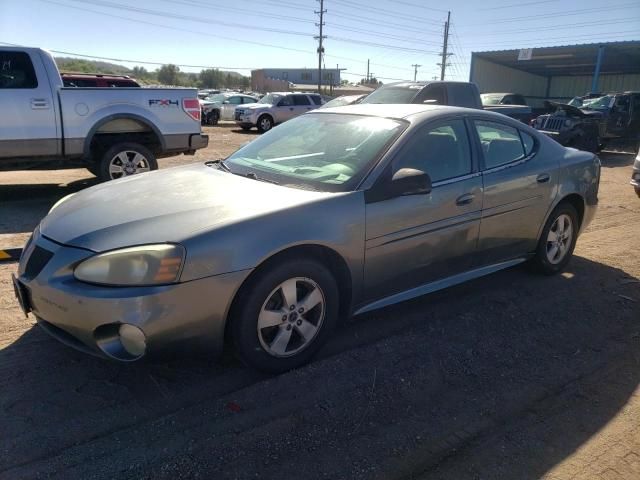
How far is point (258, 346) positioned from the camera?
295 cm

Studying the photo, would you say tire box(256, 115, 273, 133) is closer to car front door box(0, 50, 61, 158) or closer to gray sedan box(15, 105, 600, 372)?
car front door box(0, 50, 61, 158)

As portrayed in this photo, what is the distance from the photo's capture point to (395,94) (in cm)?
1079

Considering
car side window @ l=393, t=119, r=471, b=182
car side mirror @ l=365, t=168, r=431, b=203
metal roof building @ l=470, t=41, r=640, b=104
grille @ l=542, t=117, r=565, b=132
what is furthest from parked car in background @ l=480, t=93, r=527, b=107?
car side mirror @ l=365, t=168, r=431, b=203

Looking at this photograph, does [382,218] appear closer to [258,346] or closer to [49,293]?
[258,346]

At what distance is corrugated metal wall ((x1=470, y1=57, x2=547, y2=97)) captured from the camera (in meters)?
35.7

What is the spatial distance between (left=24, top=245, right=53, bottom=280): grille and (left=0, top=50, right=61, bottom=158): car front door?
4.77 m

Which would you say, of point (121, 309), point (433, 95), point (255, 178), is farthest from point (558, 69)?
point (121, 309)

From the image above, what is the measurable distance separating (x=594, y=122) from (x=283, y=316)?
51.5ft

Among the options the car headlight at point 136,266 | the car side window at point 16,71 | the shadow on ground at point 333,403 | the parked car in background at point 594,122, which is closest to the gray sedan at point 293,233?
the car headlight at point 136,266

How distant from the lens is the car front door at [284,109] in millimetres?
20766

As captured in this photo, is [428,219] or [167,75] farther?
[167,75]

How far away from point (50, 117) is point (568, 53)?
104 ft

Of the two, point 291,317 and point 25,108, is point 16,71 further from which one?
point 291,317

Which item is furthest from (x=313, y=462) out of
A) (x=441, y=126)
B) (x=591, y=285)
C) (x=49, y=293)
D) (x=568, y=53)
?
(x=568, y=53)
